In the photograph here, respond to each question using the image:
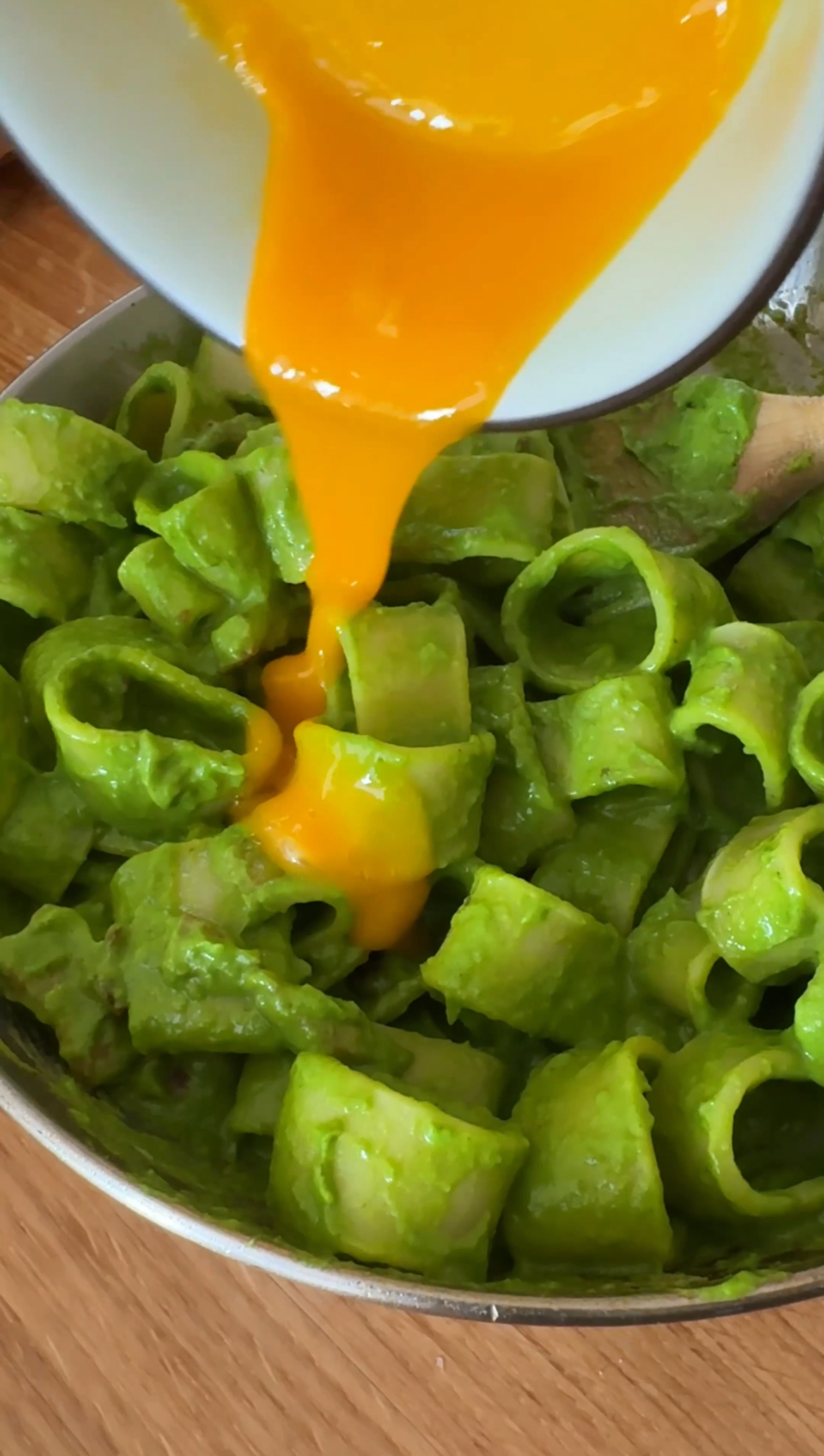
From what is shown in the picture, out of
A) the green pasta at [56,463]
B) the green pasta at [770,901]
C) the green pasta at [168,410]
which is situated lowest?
the green pasta at [770,901]

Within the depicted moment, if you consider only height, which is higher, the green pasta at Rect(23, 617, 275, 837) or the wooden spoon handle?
the green pasta at Rect(23, 617, 275, 837)

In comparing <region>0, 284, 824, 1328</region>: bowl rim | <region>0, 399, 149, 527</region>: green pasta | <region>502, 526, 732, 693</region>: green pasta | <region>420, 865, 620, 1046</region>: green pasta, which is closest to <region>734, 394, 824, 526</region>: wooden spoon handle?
<region>502, 526, 732, 693</region>: green pasta

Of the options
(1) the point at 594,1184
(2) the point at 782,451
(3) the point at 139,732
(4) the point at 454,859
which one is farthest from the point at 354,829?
(2) the point at 782,451

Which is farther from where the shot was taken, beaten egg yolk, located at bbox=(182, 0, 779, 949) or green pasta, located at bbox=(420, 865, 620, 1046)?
green pasta, located at bbox=(420, 865, 620, 1046)

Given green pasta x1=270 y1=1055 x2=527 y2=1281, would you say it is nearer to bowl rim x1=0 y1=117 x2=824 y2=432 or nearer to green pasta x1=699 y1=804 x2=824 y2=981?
green pasta x1=699 y1=804 x2=824 y2=981

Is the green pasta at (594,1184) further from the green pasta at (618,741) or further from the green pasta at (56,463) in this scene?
the green pasta at (56,463)

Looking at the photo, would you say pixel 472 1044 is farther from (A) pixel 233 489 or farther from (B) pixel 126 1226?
(A) pixel 233 489

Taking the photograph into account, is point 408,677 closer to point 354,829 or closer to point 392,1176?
point 354,829

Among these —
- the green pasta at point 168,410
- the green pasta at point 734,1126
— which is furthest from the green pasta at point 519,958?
the green pasta at point 168,410
